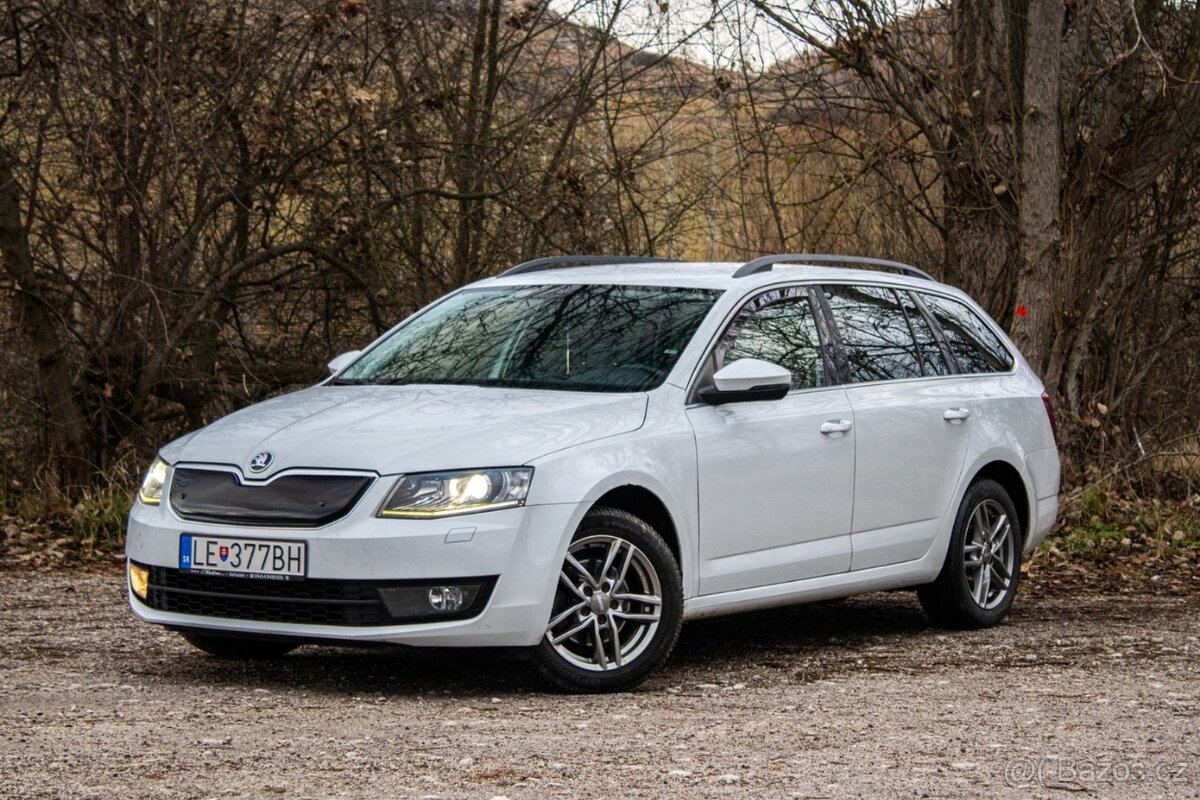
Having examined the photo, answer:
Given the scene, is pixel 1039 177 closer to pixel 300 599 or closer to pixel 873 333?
pixel 873 333

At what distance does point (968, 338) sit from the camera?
9.27 meters

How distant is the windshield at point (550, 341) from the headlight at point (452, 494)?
929mm

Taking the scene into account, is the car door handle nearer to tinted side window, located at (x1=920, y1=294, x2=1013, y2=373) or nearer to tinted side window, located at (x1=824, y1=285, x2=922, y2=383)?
tinted side window, located at (x1=824, y1=285, x2=922, y2=383)

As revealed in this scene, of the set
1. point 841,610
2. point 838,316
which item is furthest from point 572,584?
point 841,610

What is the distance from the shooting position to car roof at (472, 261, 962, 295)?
312 inches

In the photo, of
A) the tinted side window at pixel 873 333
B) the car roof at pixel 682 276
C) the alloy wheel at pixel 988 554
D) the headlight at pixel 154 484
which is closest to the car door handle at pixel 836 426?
the tinted side window at pixel 873 333

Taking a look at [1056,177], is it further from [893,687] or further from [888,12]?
[893,687]

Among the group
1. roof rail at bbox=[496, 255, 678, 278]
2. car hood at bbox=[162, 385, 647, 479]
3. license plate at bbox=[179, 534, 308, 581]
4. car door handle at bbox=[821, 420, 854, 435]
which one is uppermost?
roof rail at bbox=[496, 255, 678, 278]

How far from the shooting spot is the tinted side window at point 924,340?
880 centimetres

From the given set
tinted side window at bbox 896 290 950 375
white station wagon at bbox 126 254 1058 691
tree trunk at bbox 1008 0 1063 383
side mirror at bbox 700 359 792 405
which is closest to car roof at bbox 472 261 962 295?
white station wagon at bbox 126 254 1058 691

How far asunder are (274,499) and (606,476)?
1.18 metres

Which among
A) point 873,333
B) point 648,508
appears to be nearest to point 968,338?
point 873,333

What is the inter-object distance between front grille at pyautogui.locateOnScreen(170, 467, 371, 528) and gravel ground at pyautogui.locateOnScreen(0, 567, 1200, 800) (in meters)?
0.64

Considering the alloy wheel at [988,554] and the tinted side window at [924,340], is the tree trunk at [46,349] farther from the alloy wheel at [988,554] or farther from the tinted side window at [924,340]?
the alloy wheel at [988,554]
